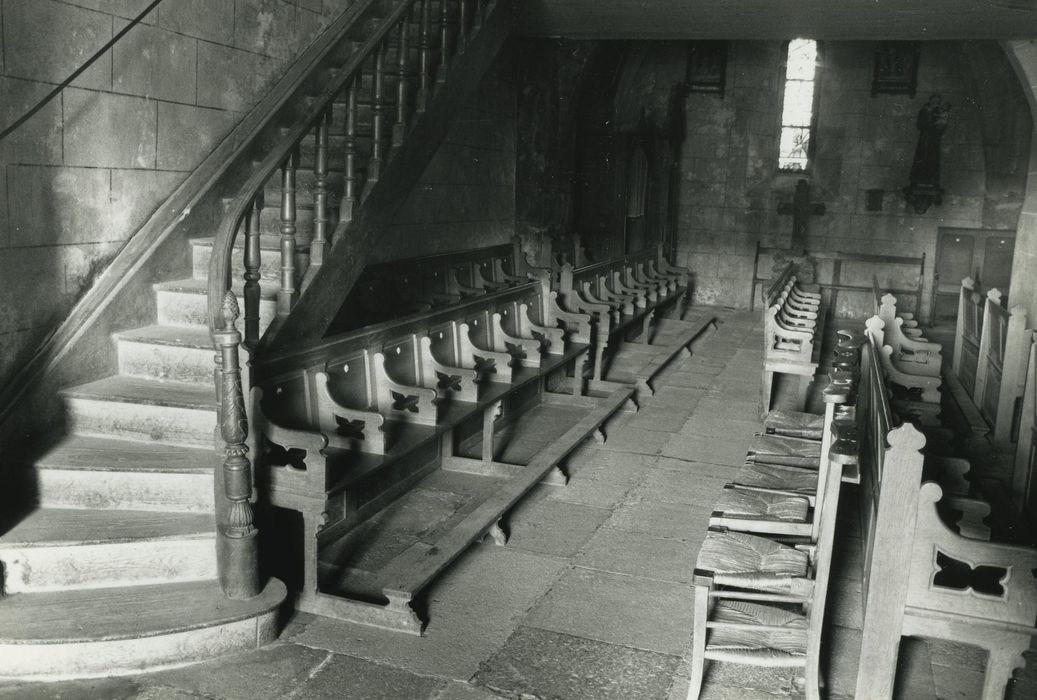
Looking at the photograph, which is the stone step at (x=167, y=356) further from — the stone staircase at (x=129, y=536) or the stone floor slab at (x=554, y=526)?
the stone floor slab at (x=554, y=526)

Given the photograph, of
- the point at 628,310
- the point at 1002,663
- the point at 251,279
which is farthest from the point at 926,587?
the point at 628,310

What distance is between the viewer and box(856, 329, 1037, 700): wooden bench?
2.64m

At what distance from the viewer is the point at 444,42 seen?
20.0ft

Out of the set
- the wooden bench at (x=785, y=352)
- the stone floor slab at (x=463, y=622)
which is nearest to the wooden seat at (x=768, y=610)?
the stone floor slab at (x=463, y=622)

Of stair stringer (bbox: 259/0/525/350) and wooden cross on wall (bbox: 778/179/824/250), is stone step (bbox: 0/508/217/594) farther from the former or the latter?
wooden cross on wall (bbox: 778/179/824/250)

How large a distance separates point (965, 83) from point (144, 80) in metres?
11.9

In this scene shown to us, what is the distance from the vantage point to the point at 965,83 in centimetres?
1298

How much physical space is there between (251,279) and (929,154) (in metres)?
11.8

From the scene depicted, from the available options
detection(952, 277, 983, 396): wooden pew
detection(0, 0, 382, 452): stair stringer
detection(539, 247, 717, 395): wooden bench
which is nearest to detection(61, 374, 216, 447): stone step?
detection(0, 0, 382, 452): stair stringer

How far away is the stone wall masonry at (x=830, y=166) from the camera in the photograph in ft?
43.5

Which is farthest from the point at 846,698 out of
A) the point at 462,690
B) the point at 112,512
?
the point at 112,512

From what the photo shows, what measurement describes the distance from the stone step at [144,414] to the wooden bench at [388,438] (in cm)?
40

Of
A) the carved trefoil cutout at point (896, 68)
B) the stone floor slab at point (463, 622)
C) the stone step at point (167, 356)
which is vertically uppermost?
the carved trefoil cutout at point (896, 68)

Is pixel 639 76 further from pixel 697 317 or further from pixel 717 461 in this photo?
pixel 717 461
